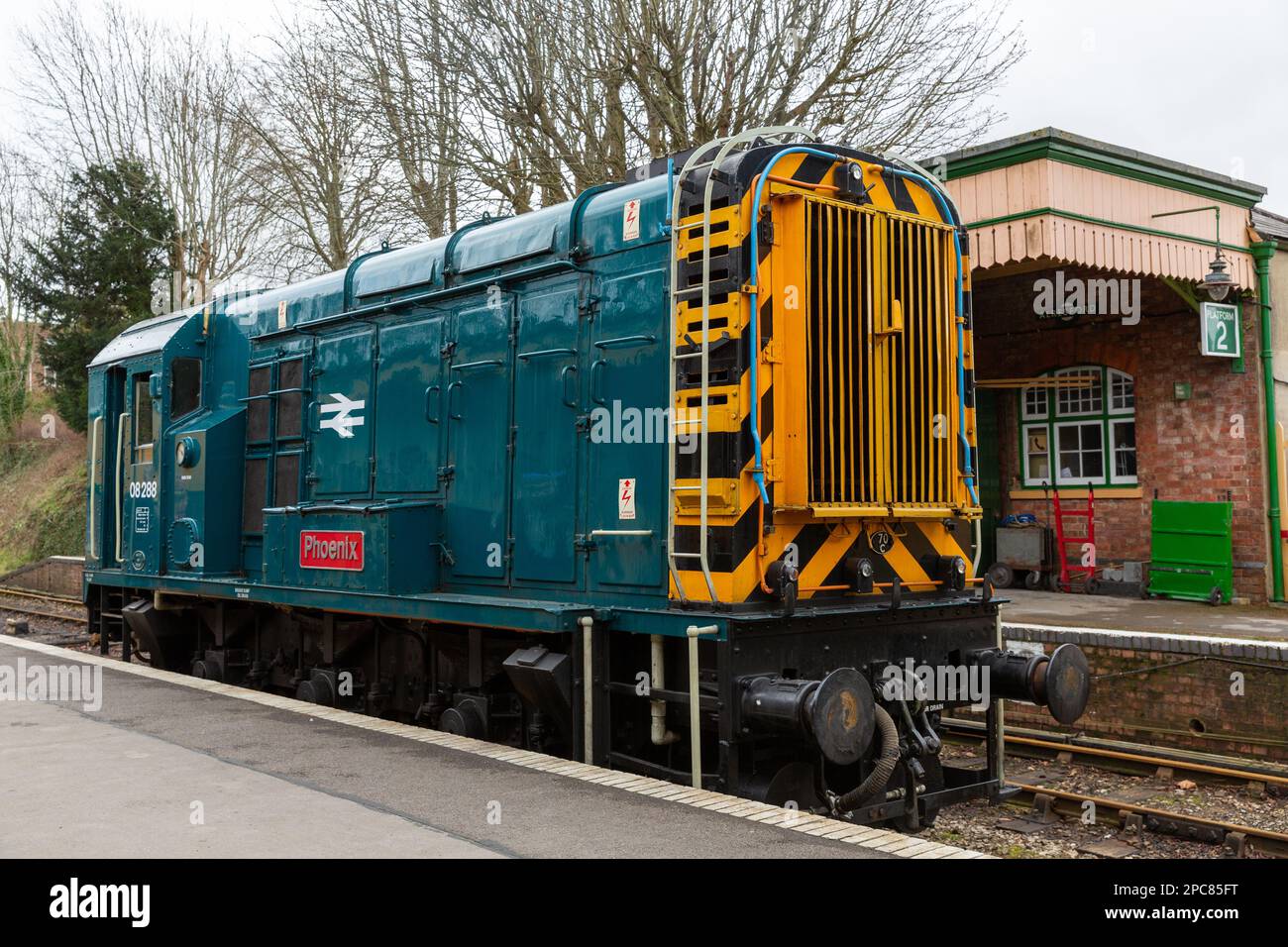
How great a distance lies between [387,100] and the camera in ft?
58.1

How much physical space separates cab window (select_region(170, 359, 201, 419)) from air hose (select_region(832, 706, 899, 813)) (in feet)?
24.6

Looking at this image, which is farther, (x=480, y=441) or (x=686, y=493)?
(x=480, y=441)

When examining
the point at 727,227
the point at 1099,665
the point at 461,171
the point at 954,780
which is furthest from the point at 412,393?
A: the point at 461,171

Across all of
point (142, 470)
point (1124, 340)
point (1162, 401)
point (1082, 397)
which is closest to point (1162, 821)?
point (1162, 401)

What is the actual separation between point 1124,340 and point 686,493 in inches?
444

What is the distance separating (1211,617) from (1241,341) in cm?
370

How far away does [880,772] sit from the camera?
594cm

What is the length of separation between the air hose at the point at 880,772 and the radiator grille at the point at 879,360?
4.01 feet

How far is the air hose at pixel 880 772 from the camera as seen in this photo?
19.4ft

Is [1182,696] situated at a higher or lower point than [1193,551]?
lower

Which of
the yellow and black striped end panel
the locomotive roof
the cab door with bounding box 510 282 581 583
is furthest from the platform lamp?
the locomotive roof

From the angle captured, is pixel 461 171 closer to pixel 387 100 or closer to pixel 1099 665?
pixel 387 100

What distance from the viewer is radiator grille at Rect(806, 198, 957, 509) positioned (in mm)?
6207

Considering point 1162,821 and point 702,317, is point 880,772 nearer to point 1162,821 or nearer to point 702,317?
point 1162,821
